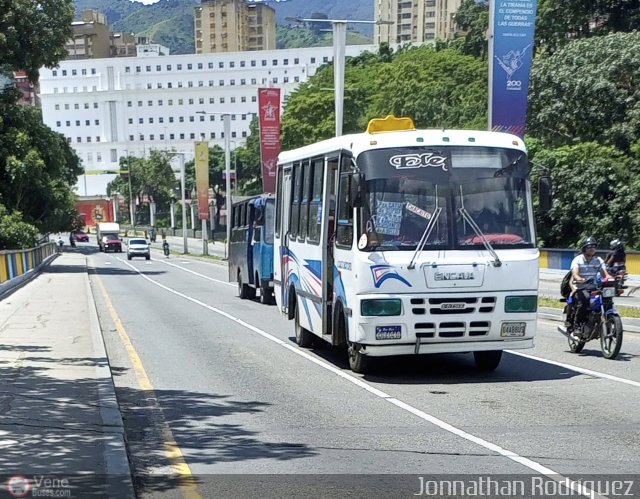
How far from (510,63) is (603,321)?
9968 mm

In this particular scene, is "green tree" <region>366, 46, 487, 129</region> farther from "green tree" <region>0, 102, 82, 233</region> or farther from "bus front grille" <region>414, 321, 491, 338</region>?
"bus front grille" <region>414, 321, 491, 338</region>

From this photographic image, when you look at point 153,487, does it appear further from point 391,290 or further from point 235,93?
point 235,93

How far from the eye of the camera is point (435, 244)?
1240 cm

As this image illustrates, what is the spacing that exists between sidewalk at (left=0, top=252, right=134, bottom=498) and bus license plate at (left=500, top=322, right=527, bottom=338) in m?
5.08

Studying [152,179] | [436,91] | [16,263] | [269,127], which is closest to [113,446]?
[16,263]

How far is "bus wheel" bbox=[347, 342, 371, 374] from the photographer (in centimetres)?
1323

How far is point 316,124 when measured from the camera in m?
79.2

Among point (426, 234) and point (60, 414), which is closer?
point (60, 414)

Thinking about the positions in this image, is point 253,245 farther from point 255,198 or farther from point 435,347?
point 435,347

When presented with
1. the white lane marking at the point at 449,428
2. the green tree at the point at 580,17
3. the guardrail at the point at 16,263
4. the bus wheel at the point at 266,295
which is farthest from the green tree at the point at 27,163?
the white lane marking at the point at 449,428

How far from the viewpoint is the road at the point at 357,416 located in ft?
25.8

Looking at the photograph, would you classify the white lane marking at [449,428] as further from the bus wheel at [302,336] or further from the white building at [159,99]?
the white building at [159,99]

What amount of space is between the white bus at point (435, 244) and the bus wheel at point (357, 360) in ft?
0.08

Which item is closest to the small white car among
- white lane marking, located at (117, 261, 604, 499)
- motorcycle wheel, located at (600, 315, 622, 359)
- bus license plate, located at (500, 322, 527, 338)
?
white lane marking, located at (117, 261, 604, 499)
